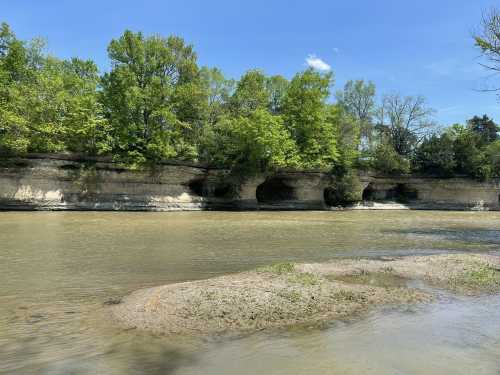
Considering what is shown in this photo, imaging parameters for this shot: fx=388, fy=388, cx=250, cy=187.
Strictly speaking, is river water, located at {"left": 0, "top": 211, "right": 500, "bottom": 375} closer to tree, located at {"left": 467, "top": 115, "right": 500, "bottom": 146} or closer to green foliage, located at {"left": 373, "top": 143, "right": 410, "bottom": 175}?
green foliage, located at {"left": 373, "top": 143, "right": 410, "bottom": 175}

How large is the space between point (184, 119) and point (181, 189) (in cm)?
733

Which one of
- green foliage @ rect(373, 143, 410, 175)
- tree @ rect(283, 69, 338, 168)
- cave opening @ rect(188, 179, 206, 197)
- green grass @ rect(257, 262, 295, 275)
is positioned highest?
tree @ rect(283, 69, 338, 168)

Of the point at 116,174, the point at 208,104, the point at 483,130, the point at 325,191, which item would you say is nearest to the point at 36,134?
the point at 116,174

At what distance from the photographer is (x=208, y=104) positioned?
37.1 m

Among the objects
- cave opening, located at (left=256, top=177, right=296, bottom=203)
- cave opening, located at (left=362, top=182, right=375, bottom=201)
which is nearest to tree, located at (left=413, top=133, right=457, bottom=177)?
cave opening, located at (left=362, top=182, right=375, bottom=201)

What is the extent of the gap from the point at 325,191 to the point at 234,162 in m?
10.9

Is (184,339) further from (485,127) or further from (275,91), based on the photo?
(485,127)

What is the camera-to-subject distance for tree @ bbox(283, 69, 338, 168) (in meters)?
37.1

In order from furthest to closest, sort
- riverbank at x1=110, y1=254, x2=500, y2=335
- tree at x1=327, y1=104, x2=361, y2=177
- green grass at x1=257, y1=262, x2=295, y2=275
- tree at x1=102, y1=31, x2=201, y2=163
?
tree at x1=327, y1=104, x2=361, y2=177
tree at x1=102, y1=31, x2=201, y2=163
green grass at x1=257, y1=262, x2=295, y2=275
riverbank at x1=110, y1=254, x2=500, y2=335

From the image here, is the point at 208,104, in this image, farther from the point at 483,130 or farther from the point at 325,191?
the point at 483,130

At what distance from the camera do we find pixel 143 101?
105 feet

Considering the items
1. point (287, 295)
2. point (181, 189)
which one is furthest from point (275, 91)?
point (287, 295)

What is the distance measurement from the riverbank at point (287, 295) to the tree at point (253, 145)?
999 inches

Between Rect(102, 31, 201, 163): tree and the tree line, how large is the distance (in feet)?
0.28
